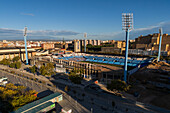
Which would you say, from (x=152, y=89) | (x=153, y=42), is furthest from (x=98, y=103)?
(x=153, y=42)

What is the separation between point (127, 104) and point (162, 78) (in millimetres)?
23216

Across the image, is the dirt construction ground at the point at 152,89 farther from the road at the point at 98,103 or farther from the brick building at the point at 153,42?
the brick building at the point at 153,42

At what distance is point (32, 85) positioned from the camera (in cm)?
3772

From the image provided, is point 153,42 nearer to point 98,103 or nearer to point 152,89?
point 152,89

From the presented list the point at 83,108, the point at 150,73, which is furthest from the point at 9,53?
the point at 150,73

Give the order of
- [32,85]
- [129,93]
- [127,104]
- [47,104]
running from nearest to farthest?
1. [47,104]
2. [127,104]
3. [129,93]
4. [32,85]

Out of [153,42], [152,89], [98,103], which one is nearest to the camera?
[98,103]

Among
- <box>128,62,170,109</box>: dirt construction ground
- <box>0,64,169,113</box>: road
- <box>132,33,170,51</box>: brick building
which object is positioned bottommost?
<box>0,64,169,113</box>: road

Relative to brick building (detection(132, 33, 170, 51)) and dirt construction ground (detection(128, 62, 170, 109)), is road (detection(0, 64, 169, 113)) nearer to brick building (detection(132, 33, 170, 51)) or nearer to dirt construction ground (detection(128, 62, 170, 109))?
dirt construction ground (detection(128, 62, 170, 109))

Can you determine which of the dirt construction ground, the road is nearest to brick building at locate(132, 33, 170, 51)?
the dirt construction ground

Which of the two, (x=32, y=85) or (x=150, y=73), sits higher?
(x=150, y=73)

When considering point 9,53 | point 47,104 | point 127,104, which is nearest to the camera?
point 47,104

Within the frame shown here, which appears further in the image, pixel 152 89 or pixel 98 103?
pixel 152 89

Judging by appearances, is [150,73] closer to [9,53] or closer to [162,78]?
[162,78]
